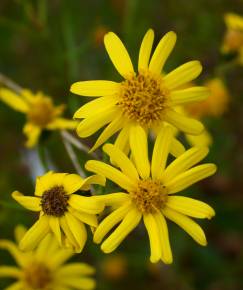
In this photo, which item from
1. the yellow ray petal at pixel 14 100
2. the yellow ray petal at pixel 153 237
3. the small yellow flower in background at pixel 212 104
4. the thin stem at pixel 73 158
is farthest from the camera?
the small yellow flower in background at pixel 212 104

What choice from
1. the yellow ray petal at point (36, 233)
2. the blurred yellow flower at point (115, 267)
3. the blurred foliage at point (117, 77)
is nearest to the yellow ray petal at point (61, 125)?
the yellow ray petal at point (36, 233)

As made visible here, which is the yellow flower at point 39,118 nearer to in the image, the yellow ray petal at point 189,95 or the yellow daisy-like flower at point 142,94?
the yellow daisy-like flower at point 142,94

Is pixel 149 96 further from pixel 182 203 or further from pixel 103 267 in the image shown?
pixel 103 267

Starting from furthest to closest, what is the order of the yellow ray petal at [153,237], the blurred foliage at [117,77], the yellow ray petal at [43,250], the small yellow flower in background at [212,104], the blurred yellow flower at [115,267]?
the blurred yellow flower at [115,267] < the blurred foliage at [117,77] < the small yellow flower in background at [212,104] < the yellow ray petal at [43,250] < the yellow ray petal at [153,237]

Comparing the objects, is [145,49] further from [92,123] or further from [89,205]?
[89,205]

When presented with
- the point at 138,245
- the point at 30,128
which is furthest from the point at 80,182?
the point at 138,245

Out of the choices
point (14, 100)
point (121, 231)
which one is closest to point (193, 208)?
point (121, 231)

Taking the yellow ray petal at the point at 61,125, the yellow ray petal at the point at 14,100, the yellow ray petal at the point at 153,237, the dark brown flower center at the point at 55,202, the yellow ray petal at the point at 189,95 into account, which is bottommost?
the yellow ray petal at the point at 153,237

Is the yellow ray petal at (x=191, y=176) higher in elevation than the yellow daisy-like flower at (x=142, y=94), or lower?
lower

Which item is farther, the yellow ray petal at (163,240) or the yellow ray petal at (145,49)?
the yellow ray petal at (145,49)
